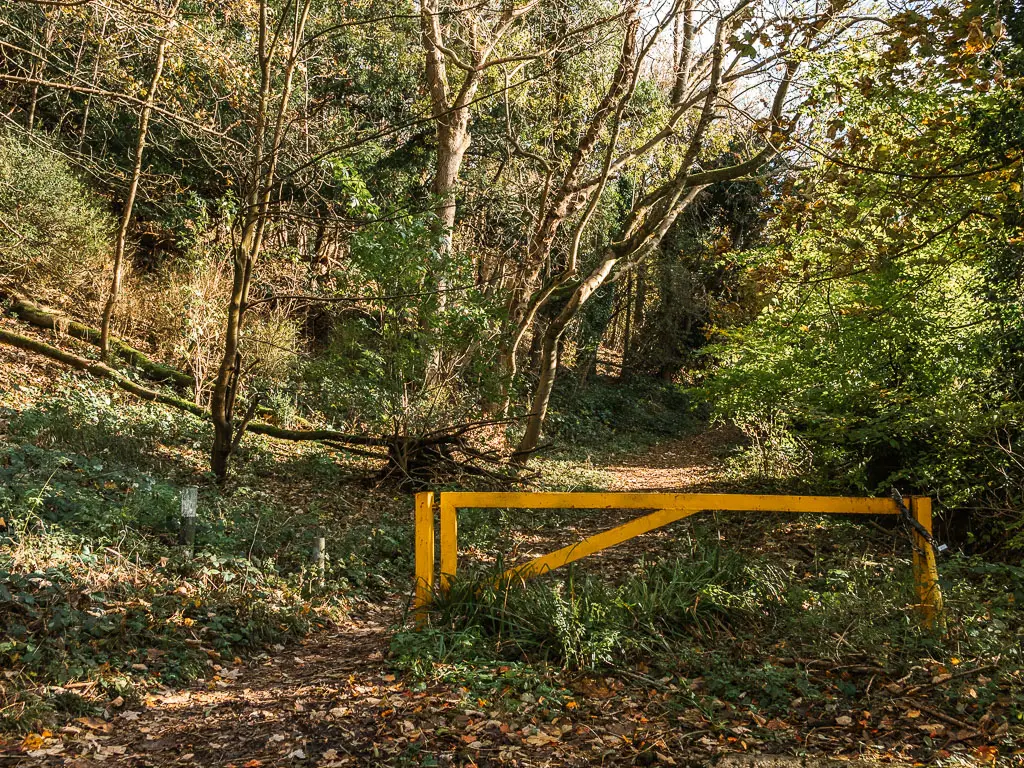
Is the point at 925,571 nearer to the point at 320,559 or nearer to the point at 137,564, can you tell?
the point at 320,559

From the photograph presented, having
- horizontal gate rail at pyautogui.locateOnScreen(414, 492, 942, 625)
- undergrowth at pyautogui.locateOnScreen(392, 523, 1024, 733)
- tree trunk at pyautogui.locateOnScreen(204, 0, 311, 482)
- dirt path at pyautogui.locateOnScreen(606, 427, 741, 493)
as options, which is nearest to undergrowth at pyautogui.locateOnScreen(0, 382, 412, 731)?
tree trunk at pyautogui.locateOnScreen(204, 0, 311, 482)

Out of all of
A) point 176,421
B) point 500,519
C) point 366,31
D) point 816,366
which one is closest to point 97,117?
point 366,31

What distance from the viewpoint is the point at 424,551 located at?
4.88 meters

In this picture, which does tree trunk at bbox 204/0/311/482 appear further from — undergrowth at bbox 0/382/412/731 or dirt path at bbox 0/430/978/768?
dirt path at bbox 0/430/978/768

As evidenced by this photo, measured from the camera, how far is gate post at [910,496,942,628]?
4.48m

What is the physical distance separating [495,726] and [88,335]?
11.1 m

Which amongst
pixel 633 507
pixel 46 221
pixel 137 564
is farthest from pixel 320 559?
pixel 46 221

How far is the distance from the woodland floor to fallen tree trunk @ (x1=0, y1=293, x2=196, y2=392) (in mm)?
8151

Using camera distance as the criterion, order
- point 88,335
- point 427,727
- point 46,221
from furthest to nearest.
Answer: point 88,335 → point 46,221 → point 427,727

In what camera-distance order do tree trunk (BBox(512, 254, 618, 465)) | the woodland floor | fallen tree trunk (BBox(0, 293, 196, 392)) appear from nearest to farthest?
1. the woodland floor
2. fallen tree trunk (BBox(0, 293, 196, 392))
3. tree trunk (BBox(512, 254, 618, 465))

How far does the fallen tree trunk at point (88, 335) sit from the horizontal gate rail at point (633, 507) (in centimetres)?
817

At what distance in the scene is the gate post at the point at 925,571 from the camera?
448 cm

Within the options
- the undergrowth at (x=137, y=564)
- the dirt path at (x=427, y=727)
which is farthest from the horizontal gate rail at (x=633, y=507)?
the undergrowth at (x=137, y=564)

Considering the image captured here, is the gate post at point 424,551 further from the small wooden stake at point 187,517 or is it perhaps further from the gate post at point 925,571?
the gate post at point 925,571
